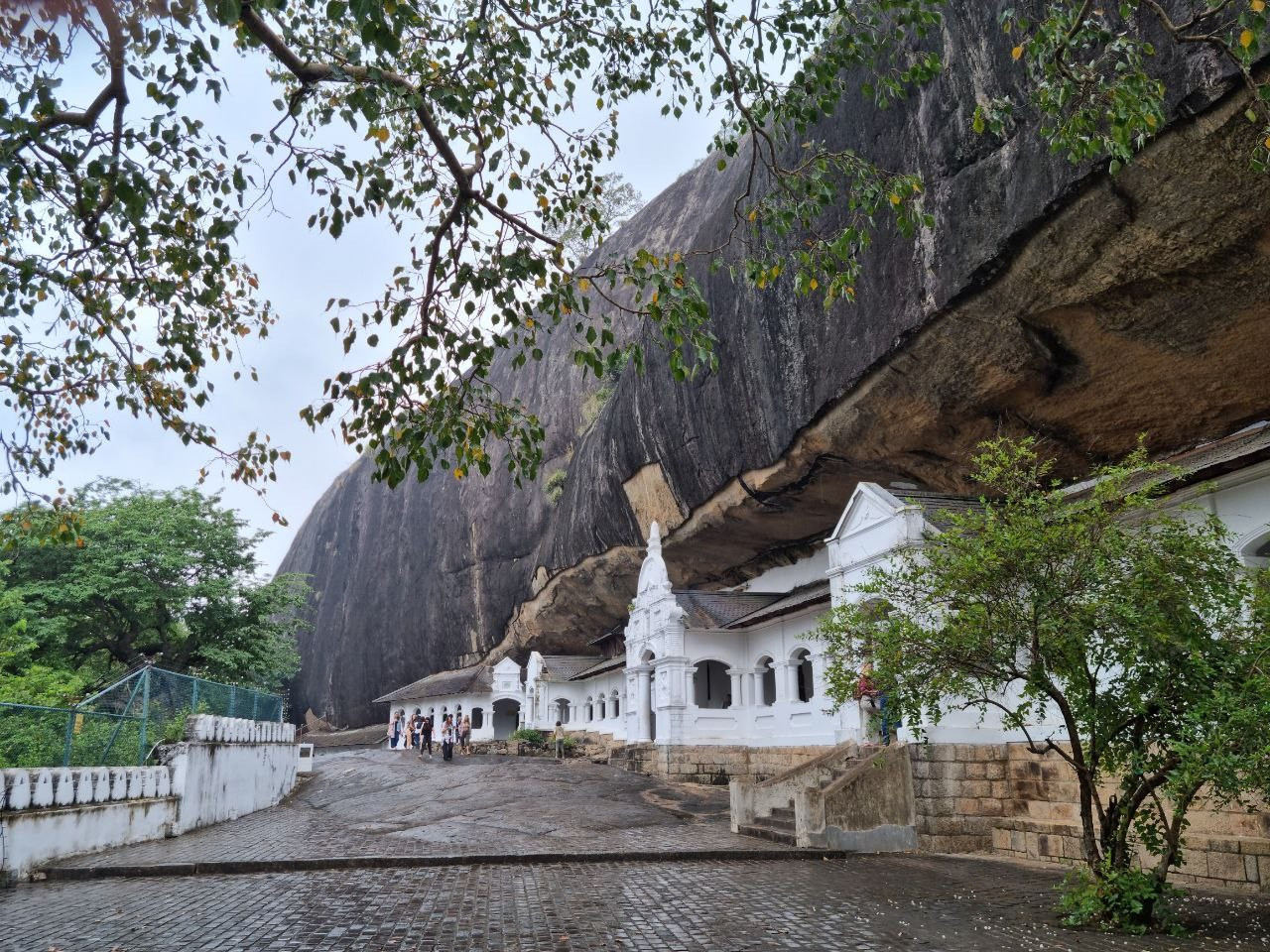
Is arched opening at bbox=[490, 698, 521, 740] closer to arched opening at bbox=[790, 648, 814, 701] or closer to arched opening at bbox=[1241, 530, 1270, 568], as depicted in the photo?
arched opening at bbox=[790, 648, 814, 701]

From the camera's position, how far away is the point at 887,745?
1329cm

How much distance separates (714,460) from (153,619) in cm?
1659

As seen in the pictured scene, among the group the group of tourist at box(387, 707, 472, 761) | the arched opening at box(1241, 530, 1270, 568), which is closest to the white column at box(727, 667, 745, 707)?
the group of tourist at box(387, 707, 472, 761)

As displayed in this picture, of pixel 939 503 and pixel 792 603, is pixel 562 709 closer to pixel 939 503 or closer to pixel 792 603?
pixel 792 603

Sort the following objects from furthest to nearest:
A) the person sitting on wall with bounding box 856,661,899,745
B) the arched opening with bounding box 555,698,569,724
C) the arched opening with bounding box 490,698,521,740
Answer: the arched opening with bounding box 490,698,521,740
the arched opening with bounding box 555,698,569,724
the person sitting on wall with bounding box 856,661,899,745

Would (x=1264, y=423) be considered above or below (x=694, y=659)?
above

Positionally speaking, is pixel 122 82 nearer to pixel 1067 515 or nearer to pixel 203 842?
pixel 1067 515

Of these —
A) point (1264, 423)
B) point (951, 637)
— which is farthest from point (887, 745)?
point (1264, 423)

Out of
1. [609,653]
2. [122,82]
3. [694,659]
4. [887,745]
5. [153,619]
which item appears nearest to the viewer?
[122,82]

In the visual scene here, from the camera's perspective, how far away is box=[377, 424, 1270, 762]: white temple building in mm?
11383

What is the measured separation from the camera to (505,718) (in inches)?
1809

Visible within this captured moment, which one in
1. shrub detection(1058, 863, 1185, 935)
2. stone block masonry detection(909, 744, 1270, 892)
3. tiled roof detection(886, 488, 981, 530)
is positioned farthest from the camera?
tiled roof detection(886, 488, 981, 530)

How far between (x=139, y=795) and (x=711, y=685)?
1535cm

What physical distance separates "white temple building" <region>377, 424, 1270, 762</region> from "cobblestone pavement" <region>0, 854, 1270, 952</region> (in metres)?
3.27
